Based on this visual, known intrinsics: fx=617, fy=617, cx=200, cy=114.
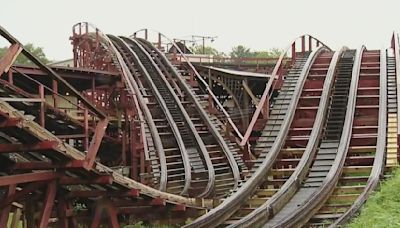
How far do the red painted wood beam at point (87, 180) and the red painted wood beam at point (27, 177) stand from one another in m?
0.23

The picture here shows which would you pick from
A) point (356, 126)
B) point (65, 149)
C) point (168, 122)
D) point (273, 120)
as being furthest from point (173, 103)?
point (65, 149)

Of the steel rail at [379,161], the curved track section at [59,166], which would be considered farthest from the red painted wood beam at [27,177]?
the steel rail at [379,161]

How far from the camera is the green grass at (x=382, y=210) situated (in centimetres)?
713

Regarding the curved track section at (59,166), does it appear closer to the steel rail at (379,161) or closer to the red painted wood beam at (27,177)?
the red painted wood beam at (27,177)

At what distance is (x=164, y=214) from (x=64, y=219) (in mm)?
1951

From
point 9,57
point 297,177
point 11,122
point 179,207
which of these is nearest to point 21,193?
point 11,122

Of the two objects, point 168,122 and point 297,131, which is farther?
point 168,122

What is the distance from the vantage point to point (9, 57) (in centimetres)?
739

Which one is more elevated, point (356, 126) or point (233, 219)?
point (356, 126)

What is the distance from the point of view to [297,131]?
14789mm

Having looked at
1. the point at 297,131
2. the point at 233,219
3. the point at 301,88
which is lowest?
the point at 233,219

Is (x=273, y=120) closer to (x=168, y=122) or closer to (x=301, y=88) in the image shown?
(x=301, y=88)

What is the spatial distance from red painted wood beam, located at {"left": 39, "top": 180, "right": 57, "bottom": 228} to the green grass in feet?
13.8

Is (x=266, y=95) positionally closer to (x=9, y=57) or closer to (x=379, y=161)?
(x=379, y=161)
